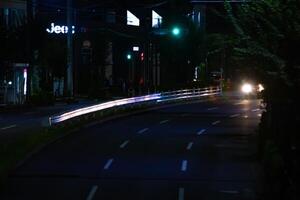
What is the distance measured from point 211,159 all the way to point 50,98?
33.4m

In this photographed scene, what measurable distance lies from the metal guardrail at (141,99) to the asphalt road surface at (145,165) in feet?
3.14

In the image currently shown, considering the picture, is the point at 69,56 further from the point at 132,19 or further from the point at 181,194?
the point at 132,19

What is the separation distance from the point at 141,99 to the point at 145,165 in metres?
28.5

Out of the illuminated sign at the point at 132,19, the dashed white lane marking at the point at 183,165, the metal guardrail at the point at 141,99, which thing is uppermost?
the illuminated sign at the point at 132,19

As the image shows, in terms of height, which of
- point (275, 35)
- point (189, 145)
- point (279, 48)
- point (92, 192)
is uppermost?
point (275, 35)

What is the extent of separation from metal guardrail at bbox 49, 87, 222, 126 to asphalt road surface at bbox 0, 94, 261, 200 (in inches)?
37.7

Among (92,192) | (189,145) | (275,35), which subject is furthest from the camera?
(189,145)

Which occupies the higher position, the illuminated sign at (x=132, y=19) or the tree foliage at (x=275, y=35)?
the illuminated sign at (x=132, y=19)

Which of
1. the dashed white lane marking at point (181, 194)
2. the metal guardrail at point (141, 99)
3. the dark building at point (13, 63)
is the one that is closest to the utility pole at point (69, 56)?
the dark building at point (13, 63)

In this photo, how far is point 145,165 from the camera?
24.7 meters

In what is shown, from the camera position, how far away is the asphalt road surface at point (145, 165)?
19438mm

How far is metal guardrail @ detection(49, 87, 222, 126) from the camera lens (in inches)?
1366

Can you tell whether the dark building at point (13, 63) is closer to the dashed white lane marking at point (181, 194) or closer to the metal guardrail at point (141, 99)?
the metal guardrail at point (141, 99)

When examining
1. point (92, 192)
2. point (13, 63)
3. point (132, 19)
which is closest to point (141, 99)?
point (13, 63)
